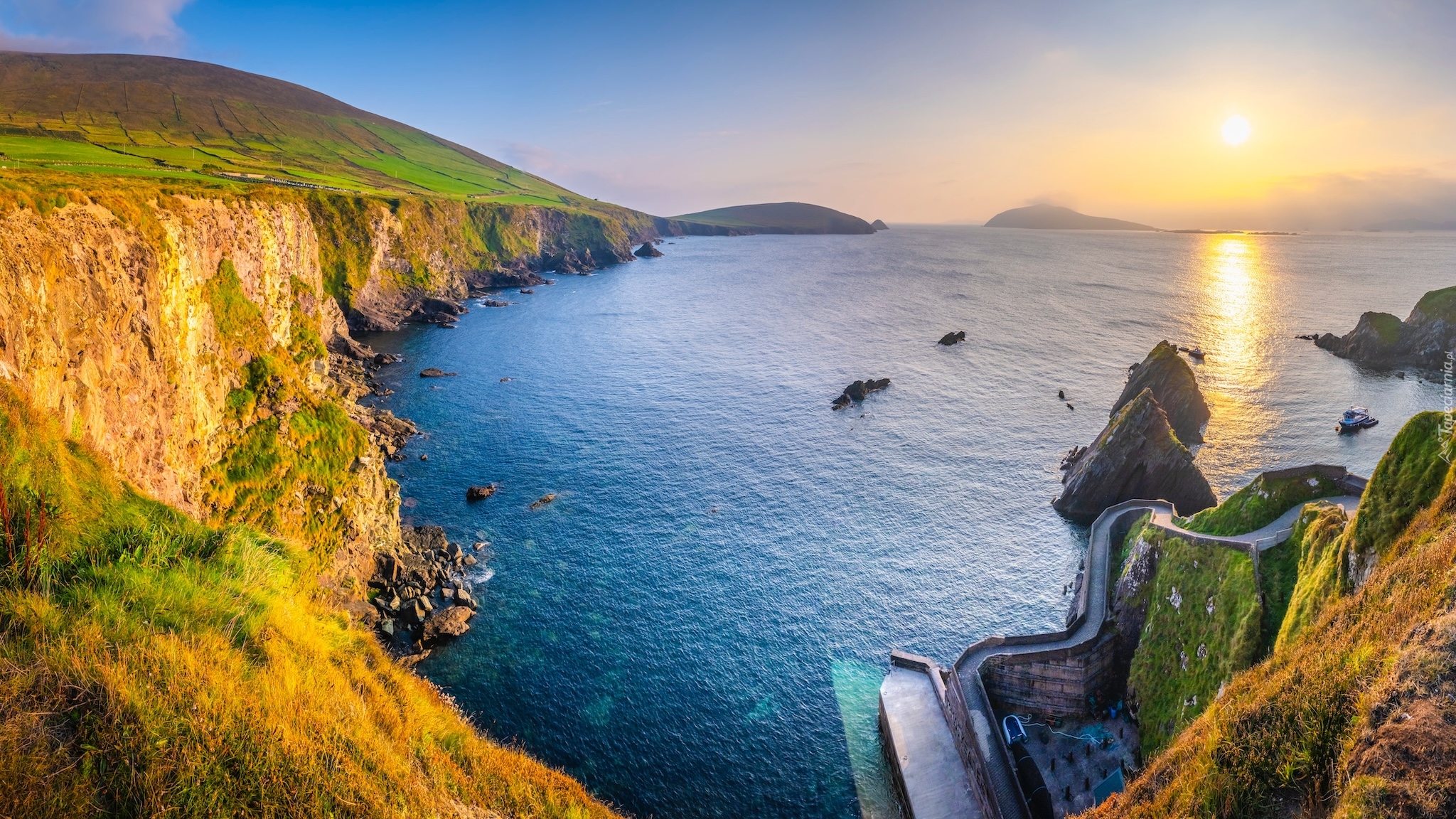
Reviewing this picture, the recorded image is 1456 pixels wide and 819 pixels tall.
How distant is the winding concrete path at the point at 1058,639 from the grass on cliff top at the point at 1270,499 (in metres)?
0.44

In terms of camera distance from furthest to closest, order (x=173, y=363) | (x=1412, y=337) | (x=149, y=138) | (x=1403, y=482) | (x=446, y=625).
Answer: (x=149, y=138)
(x=1412, y=337)
(x=446, y=625)
(x=173, y=363)
(x=1403, y=482)

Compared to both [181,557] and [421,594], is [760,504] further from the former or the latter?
[181,557]

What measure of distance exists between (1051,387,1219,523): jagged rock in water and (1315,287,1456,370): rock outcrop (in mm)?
75819

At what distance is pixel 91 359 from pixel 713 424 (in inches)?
2274

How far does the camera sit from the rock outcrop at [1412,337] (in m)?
98.5

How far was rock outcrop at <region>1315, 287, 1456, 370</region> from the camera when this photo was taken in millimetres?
98500

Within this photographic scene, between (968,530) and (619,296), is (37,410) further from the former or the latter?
(619,296)

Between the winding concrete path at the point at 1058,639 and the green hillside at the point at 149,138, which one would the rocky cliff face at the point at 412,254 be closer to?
the green hillside at the point at 149,138

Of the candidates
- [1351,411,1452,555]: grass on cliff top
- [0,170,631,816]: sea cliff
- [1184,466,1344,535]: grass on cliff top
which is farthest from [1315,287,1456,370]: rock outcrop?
[0,170,631,816]: sea cliff

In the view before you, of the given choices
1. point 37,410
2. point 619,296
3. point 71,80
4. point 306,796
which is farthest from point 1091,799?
point 71,80

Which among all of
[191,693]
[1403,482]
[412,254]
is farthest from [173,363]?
[412,254]

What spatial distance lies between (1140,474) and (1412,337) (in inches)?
3458

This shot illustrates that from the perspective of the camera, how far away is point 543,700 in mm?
37625

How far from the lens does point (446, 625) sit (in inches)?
1639
